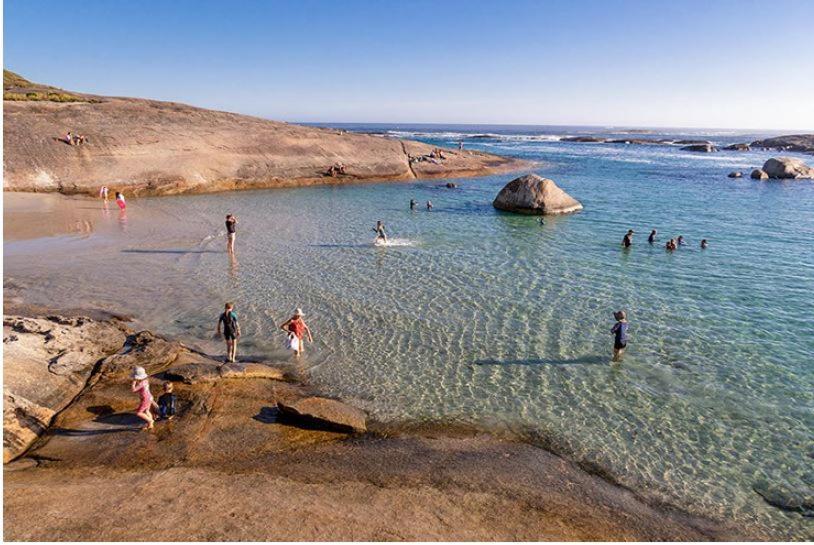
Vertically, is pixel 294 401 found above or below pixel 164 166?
below

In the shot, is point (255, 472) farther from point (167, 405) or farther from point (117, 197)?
point (117, 197)

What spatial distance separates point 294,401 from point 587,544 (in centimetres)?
649

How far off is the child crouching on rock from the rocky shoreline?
301 mm

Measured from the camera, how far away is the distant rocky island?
1528 inches

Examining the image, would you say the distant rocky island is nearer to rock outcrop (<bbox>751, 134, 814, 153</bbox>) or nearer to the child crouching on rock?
the child crouching on rock

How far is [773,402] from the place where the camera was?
11.5 m

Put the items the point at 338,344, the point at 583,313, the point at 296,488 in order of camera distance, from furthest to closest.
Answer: the point at 583,313, the point at 338,344, the point at 296,488

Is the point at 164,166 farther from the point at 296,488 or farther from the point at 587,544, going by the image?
the point at 587,544

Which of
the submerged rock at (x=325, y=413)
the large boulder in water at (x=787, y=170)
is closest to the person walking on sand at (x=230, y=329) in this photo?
the submerged rock at (x=325, y=413)

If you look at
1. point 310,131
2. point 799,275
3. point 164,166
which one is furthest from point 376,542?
point 310,131

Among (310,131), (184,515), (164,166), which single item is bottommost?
(184,515)

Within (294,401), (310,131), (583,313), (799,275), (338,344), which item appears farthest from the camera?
(310,131)

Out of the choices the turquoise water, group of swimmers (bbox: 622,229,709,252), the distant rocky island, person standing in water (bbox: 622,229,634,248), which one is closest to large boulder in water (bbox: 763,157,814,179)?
the turquoise water

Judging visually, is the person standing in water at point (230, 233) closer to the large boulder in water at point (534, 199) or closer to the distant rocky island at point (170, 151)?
the large boulder in water at point (534, 199)
